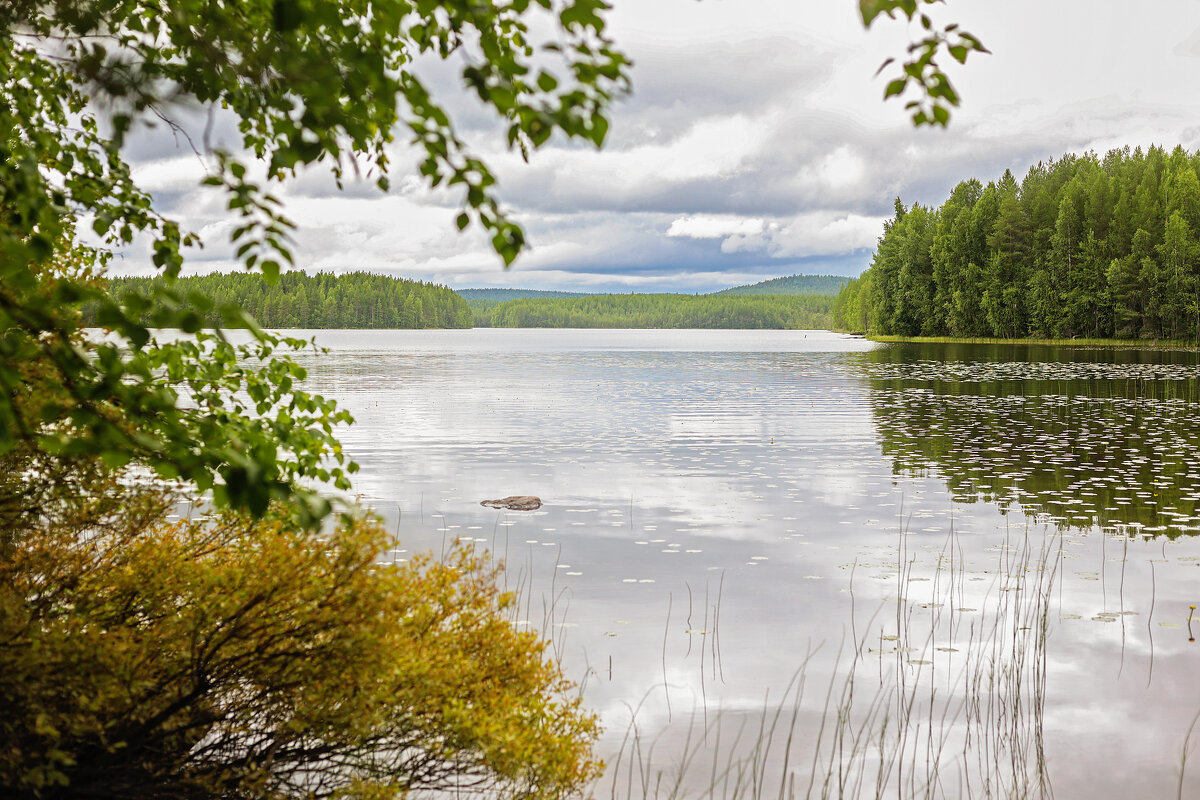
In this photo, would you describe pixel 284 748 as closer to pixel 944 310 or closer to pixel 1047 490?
pixel 1047 490

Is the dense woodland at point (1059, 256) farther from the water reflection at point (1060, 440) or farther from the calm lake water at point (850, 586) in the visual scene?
the calm lake water at point (850, 586)

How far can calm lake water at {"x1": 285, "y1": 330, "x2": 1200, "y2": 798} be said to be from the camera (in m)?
6.88

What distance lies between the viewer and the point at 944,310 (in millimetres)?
105750

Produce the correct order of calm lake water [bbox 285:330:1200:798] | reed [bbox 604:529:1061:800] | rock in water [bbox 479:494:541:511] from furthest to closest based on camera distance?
rock in water [bbox 479:494:541:511] < calm lake water [bbox 285:330:1200:798] < reed [bbox 604:529:1061:800]

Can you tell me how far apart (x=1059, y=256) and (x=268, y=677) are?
320 feet

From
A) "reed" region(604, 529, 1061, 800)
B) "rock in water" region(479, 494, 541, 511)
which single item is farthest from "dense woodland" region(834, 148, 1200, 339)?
"reed" region(604, 529, 1061, 800)

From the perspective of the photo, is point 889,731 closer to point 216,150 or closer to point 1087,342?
point 216,150

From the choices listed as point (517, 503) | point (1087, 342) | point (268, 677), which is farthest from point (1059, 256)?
point (268, 677)

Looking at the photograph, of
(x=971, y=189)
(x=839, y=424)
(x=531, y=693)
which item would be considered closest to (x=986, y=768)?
(x=531, y=693)

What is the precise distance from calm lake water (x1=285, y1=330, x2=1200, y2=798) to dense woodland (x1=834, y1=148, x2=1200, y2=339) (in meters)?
65.9

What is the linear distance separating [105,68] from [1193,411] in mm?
32006

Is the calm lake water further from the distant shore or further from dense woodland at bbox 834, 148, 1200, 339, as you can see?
dense woodland at bbox 834, 148, 1200, 339

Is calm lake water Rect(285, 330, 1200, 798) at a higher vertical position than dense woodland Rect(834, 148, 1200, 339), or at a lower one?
lower

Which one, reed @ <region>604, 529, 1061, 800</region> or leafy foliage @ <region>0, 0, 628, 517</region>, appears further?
reed @ <region>604, 529, 1061, 800</region>
